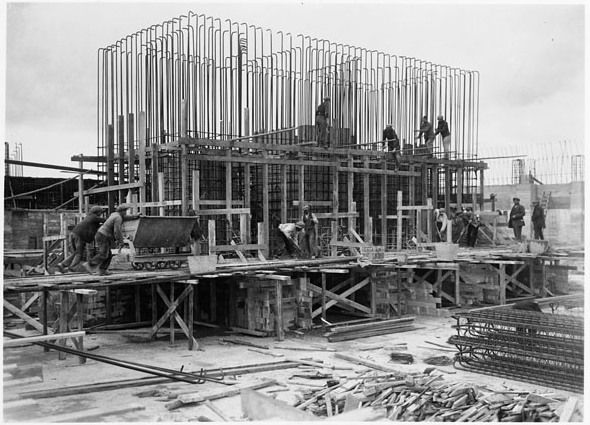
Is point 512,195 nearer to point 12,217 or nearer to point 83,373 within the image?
point 12,217

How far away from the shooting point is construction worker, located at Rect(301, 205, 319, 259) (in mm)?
20844

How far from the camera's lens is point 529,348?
46.5 ft

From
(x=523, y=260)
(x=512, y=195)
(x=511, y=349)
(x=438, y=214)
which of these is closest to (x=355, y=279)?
(x=438, y=214)

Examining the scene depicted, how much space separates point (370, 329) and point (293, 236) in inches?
133

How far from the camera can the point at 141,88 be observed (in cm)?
2189

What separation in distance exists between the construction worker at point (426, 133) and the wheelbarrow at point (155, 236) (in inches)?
452

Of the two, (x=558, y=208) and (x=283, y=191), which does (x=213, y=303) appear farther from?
(x=558, y=208)

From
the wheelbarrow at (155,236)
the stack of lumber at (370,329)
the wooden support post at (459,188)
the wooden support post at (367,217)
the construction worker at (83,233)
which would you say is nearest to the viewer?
the construction worker at (83,233)

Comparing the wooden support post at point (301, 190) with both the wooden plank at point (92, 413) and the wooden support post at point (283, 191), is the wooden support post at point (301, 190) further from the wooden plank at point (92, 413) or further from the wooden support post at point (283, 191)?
the wooden plank at point (92, 413)

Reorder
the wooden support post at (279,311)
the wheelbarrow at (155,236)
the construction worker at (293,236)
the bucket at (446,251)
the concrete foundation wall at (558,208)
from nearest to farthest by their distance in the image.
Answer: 1. the wheelbarrow at (155,236)
2. the wooden support post at (279,311)
3. the construction worker at (293,236)
4. the bucket at (446,251)
5. the concrete foundation wall at (558,208)

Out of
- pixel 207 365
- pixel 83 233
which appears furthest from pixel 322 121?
pixel 207 365

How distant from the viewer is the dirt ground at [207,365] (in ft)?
39.9

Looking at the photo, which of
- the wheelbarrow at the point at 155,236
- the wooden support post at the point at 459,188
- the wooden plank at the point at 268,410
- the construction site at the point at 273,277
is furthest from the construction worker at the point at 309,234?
the wooden plank at the point at 268,410

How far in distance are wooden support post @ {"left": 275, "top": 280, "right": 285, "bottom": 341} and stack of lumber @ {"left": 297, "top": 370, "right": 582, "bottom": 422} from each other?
5096 millimetres
